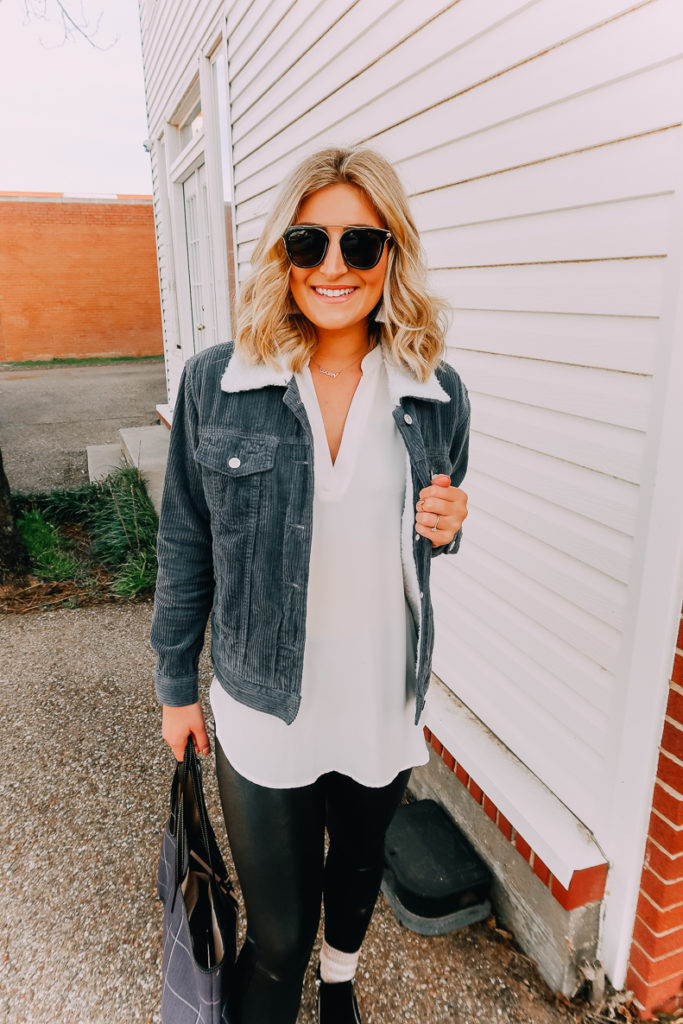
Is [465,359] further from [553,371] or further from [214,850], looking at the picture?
[214,850]

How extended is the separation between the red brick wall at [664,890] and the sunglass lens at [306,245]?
1.14 m

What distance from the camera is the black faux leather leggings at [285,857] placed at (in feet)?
4.70

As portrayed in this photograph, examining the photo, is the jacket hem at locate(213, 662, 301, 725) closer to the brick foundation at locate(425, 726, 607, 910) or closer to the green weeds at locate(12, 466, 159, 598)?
the brick foundation at locate(425, 726, 607, 910)

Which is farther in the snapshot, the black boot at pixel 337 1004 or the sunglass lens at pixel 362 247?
the black boot at pixel 337 1004

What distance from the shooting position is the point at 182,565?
57.4 inches

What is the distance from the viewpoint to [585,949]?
6.32ft

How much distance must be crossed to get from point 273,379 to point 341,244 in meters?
0.29

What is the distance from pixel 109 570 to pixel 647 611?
A: 4.24 m

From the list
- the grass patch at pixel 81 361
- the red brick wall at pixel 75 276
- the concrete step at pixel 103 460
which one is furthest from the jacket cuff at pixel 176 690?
the red brick wall at pixel 75 276

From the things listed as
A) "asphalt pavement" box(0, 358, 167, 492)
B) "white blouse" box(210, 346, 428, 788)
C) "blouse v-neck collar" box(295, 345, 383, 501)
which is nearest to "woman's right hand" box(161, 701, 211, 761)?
"white blouse" box(210, 346, 428, 788)

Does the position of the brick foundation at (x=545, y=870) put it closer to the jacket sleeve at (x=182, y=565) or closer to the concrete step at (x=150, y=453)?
the jacket sleeve at (x=182, y=565)

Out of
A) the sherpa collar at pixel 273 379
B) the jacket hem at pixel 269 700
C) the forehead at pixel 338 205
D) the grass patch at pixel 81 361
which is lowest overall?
the jacket hem at pixel 269 700

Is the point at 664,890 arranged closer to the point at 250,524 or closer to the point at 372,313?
the point at 250,524

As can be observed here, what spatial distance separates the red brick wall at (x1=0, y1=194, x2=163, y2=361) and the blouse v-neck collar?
74.0ft
